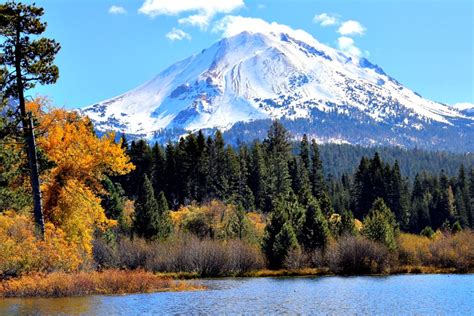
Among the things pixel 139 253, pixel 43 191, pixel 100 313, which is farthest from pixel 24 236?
pixel 139 253

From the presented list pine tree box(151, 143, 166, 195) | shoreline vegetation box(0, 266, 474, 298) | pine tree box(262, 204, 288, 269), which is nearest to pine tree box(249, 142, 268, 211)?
pine tree box(151, 143, 166, 195)

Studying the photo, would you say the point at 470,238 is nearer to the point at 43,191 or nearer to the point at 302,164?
the point at 43,191

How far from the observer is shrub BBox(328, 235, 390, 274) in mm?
72188

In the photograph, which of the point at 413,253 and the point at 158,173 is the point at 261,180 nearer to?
the point at 158,173

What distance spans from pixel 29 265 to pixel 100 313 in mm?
10501

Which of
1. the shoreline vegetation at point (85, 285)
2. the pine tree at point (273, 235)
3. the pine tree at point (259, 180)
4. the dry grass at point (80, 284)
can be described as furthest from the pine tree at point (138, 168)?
the dry grass at point (80, 284)

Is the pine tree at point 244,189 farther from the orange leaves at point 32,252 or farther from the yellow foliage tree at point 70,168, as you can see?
the orange leaves at point 32,252

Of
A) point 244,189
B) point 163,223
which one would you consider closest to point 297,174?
point 244,189

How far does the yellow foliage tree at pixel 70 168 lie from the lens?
48.9 metres

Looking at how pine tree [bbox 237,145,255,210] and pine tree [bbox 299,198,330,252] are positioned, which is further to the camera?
pine tree [bbox 237,145,255,210]

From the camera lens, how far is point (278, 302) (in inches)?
1569

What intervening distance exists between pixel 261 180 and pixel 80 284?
271ft

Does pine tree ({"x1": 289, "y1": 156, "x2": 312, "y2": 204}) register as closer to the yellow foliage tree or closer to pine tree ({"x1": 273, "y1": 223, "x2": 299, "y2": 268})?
pine tree ({"x1": 273, "y1": 223, "x2": 299, "y2": 268})

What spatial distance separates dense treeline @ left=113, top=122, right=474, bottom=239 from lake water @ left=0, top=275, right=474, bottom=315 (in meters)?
45.6
